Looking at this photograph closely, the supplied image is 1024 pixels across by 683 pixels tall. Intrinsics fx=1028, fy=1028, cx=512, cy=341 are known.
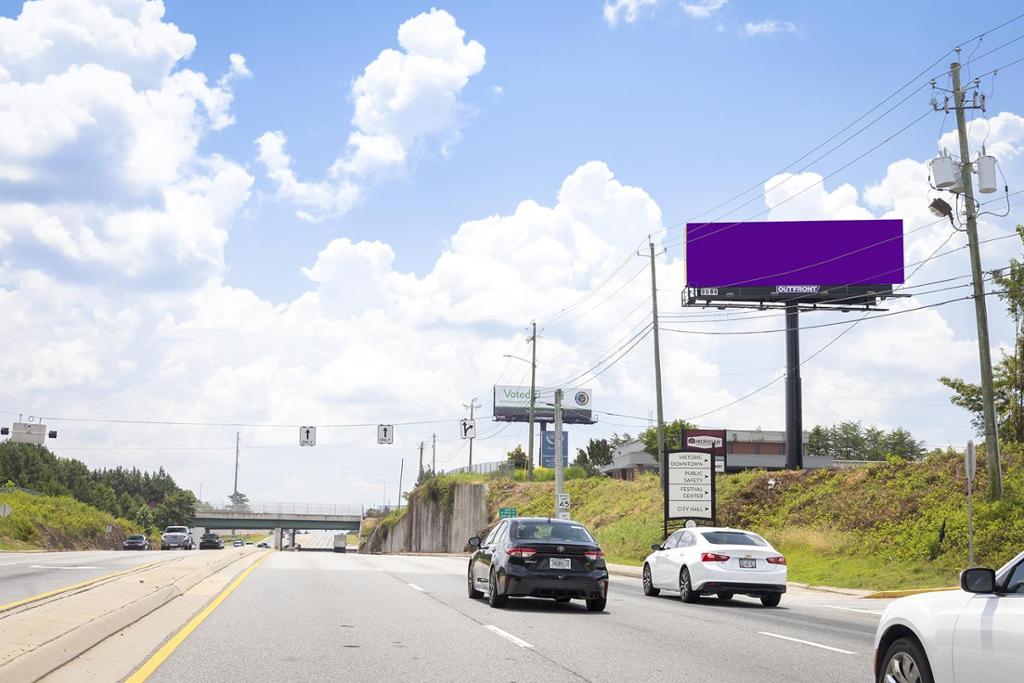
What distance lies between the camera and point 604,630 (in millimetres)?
14227

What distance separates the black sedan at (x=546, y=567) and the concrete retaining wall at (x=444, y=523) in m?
50.6

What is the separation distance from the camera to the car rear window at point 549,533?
17.4m

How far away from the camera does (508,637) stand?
12852 mm

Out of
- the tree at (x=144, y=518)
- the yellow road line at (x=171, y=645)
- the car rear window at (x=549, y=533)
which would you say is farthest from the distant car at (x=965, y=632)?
the tree at (x=144, y=518)

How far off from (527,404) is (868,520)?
8646cm

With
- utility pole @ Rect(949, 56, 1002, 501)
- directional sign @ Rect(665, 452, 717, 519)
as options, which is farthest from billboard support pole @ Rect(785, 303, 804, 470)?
utility pole @ Rect(949, 56, 1002, 501)

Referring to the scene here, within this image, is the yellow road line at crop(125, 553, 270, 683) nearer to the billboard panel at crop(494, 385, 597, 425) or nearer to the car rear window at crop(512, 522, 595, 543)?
the car rear window at crop(512, 522, 595, 543)

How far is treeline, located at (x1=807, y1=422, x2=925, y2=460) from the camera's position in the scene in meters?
118

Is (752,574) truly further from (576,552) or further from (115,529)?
(115,529)

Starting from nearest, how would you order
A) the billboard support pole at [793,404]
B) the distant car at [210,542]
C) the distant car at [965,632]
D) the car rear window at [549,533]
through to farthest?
the distant car at [965,632] → the car rear window at [549,533] → the billboard support pole at [793,404] → the distant car at [210,542]

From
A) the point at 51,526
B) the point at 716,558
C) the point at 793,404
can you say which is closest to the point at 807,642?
the point at 716,558

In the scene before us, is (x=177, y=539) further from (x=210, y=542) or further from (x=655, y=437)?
(x=655, y=437)

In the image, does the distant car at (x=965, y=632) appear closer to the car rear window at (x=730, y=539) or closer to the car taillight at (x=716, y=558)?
the car taillight at (x=716, y=558)

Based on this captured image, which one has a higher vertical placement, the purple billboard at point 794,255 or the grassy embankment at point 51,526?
the purple billboard at point 794,255
